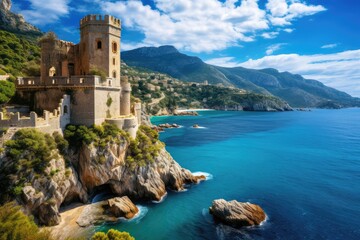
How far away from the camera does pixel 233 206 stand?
26078mm

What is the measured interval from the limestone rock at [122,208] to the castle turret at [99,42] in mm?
14367

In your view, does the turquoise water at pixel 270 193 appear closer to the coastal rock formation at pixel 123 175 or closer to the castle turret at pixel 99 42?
the coastal rock formation at pixel 123 175

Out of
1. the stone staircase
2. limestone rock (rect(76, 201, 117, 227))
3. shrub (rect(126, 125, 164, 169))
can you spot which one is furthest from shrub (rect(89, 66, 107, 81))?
limestone rock (rect(76, 201, 117, 227))

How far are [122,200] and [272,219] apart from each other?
51.2 feet

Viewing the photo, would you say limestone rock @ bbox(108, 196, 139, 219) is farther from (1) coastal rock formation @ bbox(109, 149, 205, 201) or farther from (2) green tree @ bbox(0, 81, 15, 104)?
(2) green tree @ bbox(0, 81, 15, 104)

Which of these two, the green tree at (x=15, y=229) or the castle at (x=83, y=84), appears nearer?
the green tree at (x=15, y=229)

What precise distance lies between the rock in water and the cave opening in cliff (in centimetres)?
1189

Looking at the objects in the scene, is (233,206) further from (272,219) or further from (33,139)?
(33,139)

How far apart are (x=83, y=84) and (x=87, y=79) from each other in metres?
0.71

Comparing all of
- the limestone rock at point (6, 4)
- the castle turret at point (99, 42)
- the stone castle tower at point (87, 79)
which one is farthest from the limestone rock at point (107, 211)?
the limestone rock at point (6, 4)

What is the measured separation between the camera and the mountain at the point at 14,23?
96625mm

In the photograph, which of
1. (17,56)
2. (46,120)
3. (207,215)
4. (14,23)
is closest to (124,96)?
(46,120)

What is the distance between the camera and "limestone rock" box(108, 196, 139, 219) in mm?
25312

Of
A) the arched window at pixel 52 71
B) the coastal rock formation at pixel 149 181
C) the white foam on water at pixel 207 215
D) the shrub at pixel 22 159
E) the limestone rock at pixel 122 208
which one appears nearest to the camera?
the shrub at pixel 22 159
